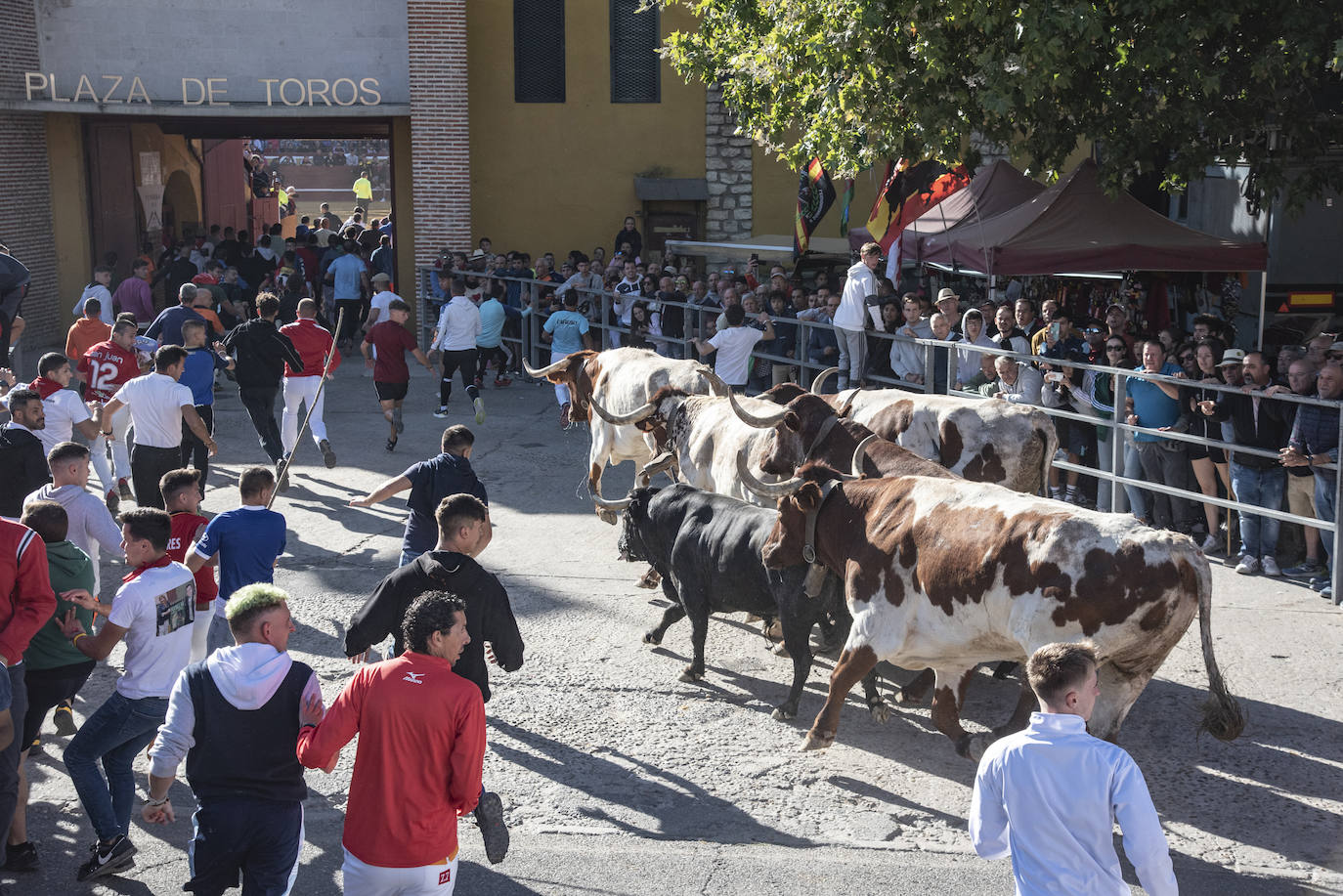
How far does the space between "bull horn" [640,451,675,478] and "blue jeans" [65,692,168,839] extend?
479cm

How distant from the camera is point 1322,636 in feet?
27.9

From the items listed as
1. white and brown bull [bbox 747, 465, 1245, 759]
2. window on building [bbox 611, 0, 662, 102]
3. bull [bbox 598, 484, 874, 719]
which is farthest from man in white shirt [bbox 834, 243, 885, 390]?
window on building [bbox 611, 0, 662, 102]

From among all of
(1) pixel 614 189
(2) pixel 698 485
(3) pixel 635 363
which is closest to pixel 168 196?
(1) pixel 614 189

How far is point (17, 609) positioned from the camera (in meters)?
5.39

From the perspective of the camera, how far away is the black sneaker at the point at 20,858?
5582 mm

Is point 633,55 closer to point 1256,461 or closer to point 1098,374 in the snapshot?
point 1098,374

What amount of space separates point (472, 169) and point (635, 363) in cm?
1331

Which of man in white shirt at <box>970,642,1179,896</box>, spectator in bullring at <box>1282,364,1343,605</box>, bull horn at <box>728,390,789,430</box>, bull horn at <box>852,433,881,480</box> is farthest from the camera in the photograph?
spectator in bullring at <box>1282,364,1343,605</box>

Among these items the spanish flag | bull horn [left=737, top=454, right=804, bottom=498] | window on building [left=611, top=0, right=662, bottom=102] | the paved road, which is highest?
window on building [left=611, top=0, right=662, bottom=102]

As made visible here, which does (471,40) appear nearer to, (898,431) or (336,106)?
(336,106)

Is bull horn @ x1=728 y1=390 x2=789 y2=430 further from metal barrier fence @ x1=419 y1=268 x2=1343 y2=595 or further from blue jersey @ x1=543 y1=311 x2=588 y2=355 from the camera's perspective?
blue jersey @ x1=543 y1=311 x2=588 y2=355

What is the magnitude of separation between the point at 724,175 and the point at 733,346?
35.7 ft

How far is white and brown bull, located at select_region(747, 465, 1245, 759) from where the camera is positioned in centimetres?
596

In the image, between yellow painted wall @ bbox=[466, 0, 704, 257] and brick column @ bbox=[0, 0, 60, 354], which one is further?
yellow painted wall @ bbox=[466, 0, 704, 257]
